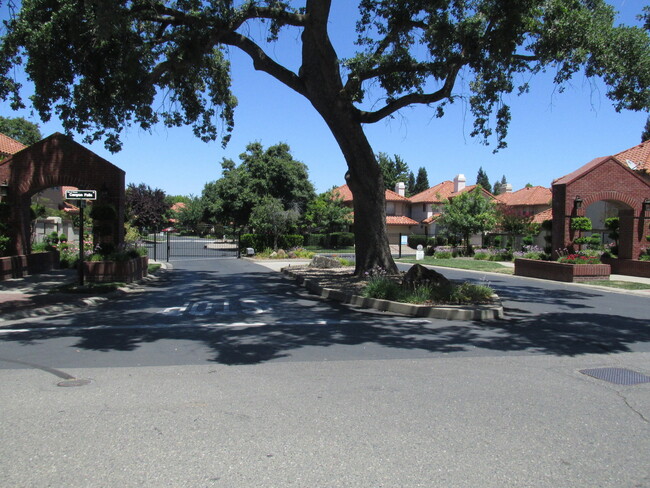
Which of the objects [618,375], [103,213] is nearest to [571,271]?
[618,375]

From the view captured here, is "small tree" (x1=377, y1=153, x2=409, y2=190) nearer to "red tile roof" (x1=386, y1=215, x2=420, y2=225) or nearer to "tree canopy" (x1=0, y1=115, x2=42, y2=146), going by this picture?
"red tile roof" (x1=386, y1=215, x2=420, y2=225)

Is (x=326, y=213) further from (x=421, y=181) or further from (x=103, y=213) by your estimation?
(x=421, y=181)

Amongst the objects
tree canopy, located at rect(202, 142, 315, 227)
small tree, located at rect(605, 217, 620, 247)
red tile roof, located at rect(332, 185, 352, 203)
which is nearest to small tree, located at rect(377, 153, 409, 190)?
red tile roof, located at rect(332, 185, 352, 203)

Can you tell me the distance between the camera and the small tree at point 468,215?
3606 centimetres

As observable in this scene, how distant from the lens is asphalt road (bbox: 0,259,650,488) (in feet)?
11.8

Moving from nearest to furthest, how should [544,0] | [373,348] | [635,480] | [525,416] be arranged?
[635,480]
[525,416]
[373,348]
[544,0]

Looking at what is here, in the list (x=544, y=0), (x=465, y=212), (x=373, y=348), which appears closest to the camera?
(x=373, y=348)

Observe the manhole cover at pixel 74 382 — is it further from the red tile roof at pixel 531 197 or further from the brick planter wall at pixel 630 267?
the red tile roof at pixel 531 197

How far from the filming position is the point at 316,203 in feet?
151

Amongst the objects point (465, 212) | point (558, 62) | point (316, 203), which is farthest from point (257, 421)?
point (316, 203)

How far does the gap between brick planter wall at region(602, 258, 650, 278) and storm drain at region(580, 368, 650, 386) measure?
16.5 metres

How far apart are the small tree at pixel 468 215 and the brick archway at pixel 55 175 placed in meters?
24.8

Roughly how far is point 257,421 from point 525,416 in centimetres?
244

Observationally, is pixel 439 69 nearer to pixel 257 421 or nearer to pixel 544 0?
pixel 544 0
